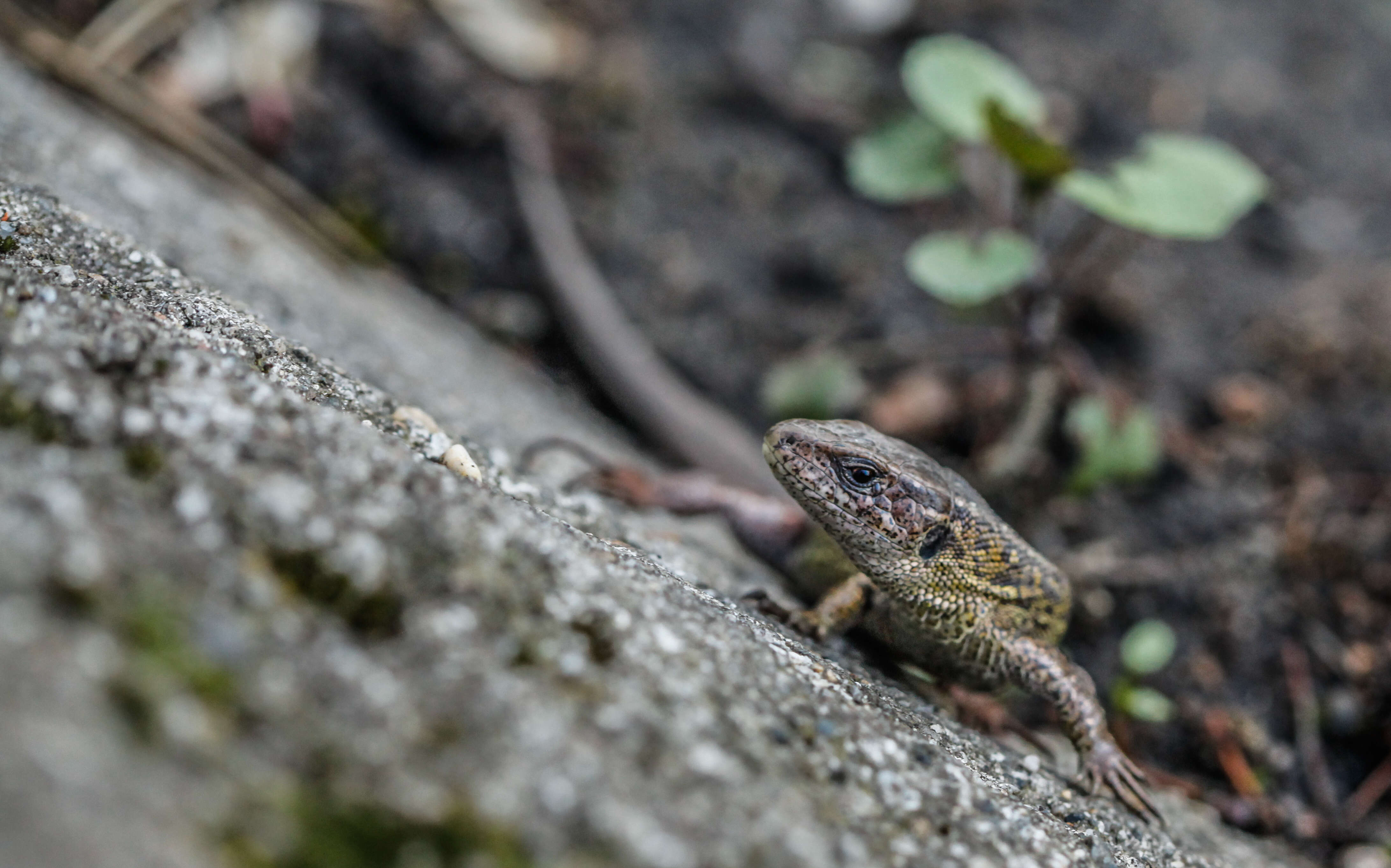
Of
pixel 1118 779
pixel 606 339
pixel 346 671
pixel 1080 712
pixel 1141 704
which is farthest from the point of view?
pixel 606 339

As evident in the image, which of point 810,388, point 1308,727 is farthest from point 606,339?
point 1308,727

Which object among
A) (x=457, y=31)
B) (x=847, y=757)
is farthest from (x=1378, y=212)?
(x=847, y=757)

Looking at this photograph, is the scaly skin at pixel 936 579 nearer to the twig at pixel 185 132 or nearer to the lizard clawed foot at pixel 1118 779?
the lizard clawed foot at pixel 1118 779

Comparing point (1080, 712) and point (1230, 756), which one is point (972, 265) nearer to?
point (1080, 712)

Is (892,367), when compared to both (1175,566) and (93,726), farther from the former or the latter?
(93,726)

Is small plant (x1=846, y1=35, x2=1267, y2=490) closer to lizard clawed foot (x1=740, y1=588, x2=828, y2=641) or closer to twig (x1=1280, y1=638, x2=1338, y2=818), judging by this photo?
twig (x1=1280, y1=638, x2=1338, y2=818)

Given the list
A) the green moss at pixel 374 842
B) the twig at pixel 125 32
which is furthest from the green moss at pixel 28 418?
the twig at pixel 125 32

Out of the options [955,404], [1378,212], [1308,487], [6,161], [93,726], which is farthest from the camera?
[1378,212]
